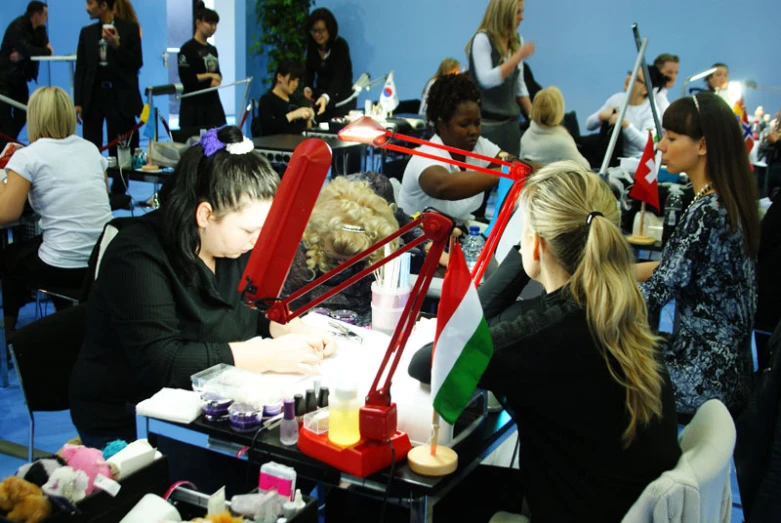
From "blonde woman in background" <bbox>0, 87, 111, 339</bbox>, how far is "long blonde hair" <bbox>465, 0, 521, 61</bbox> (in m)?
2.56

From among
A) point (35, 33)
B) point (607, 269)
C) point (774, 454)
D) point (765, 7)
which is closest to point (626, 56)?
point (765, 7)

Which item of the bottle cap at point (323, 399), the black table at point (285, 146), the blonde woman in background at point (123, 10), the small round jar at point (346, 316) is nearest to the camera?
the bottle cap at point (323, 399)

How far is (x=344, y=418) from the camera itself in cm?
142

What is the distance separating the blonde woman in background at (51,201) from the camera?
3.35m

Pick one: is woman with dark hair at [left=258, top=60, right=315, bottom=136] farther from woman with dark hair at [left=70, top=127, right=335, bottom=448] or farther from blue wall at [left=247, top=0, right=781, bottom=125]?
woman with dark hair at [left=70, top=127, right=335, bottom=448]

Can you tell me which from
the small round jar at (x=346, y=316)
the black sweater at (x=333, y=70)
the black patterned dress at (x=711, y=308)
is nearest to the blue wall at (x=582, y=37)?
the black sweater at (x=333, y=70)

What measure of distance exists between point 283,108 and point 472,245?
12.2 feet

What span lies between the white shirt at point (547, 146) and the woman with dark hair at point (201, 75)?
310cm

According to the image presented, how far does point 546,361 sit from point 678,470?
29 centimetres

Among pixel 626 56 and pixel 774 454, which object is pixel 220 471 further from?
pixel 626 56

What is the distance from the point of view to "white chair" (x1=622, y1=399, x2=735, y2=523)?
1321 mm

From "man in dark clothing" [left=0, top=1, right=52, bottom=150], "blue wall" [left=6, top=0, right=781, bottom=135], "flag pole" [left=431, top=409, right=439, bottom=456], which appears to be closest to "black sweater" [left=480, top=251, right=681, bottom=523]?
"flag pole" [left=431, top=409, right=439, bottom=456]

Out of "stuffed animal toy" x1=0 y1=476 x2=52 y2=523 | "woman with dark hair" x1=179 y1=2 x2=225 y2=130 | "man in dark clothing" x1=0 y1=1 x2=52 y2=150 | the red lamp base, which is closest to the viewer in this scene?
"stuffed animal toy" x1=0 y1=476 x2=52 y2=523

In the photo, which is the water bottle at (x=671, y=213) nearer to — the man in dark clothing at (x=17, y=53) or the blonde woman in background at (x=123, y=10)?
the blonde woman in background at (x=123, y=10)
